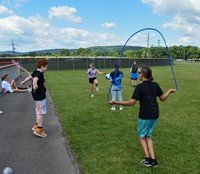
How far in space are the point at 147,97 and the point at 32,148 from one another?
283 centimetres

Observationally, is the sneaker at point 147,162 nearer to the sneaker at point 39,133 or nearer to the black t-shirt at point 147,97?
the black t-shirt at point 147,97

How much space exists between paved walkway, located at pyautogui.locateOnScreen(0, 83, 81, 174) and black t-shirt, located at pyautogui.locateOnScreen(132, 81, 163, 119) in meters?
1.54

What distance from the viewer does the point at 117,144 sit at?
6.26 meters

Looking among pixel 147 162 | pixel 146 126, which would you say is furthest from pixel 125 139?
pixel 146 126

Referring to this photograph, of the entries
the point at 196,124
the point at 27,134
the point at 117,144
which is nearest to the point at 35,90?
the point at 27,134

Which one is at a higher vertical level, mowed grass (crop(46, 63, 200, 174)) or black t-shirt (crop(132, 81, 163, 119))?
black t-shirt (crop(132, 81, 163, 119))

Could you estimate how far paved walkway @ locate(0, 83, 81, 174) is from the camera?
5039 mm

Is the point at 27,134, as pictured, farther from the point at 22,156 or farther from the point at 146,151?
the point at 146,151

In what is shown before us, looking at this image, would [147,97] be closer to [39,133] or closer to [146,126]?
[146,126]

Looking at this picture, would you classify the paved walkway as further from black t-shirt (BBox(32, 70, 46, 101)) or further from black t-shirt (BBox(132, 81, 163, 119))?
Answer: black t-shirt (BBox(132, 81, 163, 119))

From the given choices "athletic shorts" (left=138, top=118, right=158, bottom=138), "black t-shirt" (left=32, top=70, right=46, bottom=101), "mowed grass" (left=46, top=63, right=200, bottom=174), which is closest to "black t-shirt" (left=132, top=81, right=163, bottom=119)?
"athletic shorts" (left=138, top=118, right=158, bottom=138)

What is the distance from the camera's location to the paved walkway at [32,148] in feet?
16.5

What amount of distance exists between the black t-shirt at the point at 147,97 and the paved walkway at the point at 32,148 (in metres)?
1.54

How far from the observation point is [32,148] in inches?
240
